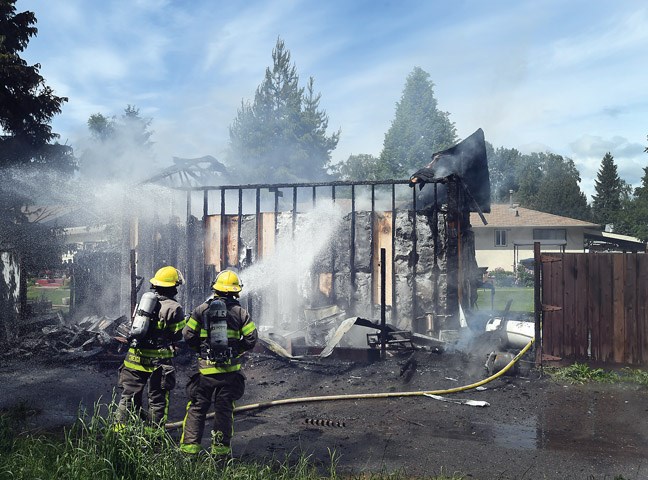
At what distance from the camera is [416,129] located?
47062 millimetres

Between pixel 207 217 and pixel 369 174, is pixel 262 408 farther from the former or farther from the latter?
pixel 369 174

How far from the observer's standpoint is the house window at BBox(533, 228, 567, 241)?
39031 millimetres

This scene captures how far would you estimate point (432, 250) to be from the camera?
12320mm

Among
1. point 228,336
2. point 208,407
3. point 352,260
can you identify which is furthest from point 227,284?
point 352,260

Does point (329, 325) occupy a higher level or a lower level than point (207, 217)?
lower

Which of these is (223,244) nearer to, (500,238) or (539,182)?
(500,238)

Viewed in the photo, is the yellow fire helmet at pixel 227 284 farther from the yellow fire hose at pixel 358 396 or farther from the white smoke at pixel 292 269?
the white smoke at pixel 292 269

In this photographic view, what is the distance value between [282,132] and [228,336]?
38.0 metres

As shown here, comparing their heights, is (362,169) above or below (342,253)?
above

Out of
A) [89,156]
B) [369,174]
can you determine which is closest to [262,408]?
[89,156]

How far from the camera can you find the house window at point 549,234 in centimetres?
3903

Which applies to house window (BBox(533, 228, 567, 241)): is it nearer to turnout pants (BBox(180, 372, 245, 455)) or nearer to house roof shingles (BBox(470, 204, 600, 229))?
house roof shingles (BBox(470, 204, 600, 229))

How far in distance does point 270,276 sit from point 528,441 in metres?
8.35

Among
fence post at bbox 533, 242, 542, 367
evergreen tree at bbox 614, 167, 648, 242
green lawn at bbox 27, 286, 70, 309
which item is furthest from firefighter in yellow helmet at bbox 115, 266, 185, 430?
evergreen tree at bbox 614, 167, 648, 242
